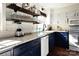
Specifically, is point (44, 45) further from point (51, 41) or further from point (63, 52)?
point (63, 52)

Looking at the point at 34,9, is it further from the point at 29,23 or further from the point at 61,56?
the point at 61,56

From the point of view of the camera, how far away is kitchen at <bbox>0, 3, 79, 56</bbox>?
144 centimetres

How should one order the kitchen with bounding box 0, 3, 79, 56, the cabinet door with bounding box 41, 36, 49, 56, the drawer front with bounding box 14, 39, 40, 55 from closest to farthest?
the drawer front with bounding box 14, 39, 40, 55, the kitchen with bounding box 0, 3, 79, 56, the cabinet door with bounding box 41, 36, 49, 56

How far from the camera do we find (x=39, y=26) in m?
1.62

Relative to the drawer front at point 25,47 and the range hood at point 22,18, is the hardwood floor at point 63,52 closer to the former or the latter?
the drawer front at point 25,47

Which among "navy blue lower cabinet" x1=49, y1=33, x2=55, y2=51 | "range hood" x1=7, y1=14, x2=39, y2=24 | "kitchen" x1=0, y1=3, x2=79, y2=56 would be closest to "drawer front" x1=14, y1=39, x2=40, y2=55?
"kitchen" x1=0, y1=3, x2=79, y2=56

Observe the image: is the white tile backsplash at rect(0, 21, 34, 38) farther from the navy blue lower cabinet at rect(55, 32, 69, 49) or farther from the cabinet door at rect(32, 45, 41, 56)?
the navy blue lower cabinet at rect(55, 32, 69, 49)

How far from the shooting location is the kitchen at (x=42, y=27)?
1.44m

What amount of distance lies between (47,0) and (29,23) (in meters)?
0.41

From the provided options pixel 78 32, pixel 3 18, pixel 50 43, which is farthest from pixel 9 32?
pixel 78 32

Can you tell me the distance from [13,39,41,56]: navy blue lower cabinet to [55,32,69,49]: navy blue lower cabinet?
0.24 metres

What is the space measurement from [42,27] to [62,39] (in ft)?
0.97

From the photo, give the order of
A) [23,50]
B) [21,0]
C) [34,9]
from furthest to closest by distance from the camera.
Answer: [34,9] → [21,0] → [23,50]

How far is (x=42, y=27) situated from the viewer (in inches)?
62.3
